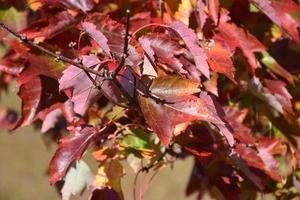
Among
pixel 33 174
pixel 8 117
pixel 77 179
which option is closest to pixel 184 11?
pixel 77 179

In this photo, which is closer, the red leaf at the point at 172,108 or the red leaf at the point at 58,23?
the red leaf at the point at 172,108

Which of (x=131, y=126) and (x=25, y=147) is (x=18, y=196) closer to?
(x=25, y=147)

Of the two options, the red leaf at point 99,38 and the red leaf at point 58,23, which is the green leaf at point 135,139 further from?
the red leaf at point 99,38

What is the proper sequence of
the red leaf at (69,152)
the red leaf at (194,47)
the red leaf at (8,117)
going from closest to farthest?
the red leaf at (194,47), the red leaf at (69,152), the red leaf at (8,117)

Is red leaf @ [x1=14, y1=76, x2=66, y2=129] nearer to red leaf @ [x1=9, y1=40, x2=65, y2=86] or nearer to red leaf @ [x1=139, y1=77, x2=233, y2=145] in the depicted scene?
red leaf @ [x1=9, y1=40, x2=65, y2=86]

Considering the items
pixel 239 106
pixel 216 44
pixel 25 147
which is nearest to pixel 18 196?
pixel 25 147

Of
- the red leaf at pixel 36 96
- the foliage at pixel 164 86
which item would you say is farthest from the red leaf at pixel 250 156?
the red leaf at pixel 36 96

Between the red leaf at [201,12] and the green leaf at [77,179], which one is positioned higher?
the red leaf at [201,12]

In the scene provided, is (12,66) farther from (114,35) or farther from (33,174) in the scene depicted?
(33,174)
